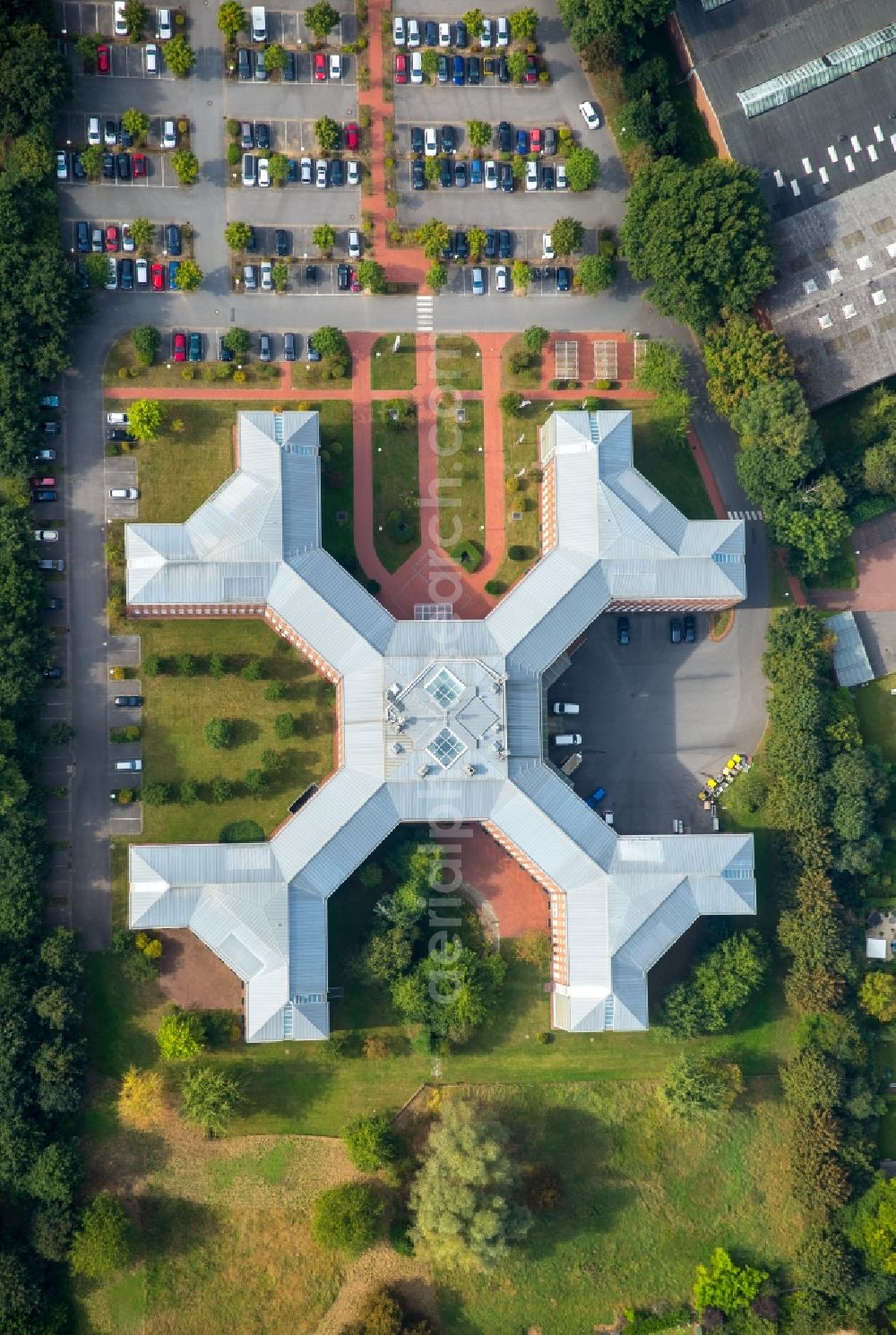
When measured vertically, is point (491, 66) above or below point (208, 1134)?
above

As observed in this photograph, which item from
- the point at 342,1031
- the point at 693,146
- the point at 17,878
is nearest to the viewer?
the point at 17,878

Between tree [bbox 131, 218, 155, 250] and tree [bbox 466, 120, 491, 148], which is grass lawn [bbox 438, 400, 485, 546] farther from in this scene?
tree [bbox 131, 218, 155, 250]

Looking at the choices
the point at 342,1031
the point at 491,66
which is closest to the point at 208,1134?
the point at 342,1031

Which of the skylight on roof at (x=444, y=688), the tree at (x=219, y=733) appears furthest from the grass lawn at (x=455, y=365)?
the tree at (x=219, y=733)

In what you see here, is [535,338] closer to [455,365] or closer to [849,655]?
[455,365]

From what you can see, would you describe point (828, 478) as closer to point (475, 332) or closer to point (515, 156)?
point (475, 332)

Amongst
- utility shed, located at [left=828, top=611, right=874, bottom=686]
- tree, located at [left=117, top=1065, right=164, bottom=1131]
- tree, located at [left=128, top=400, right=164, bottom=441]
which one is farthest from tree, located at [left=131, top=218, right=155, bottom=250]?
tree, located at [left=117, top=1065, right=164, bottom=1131]
